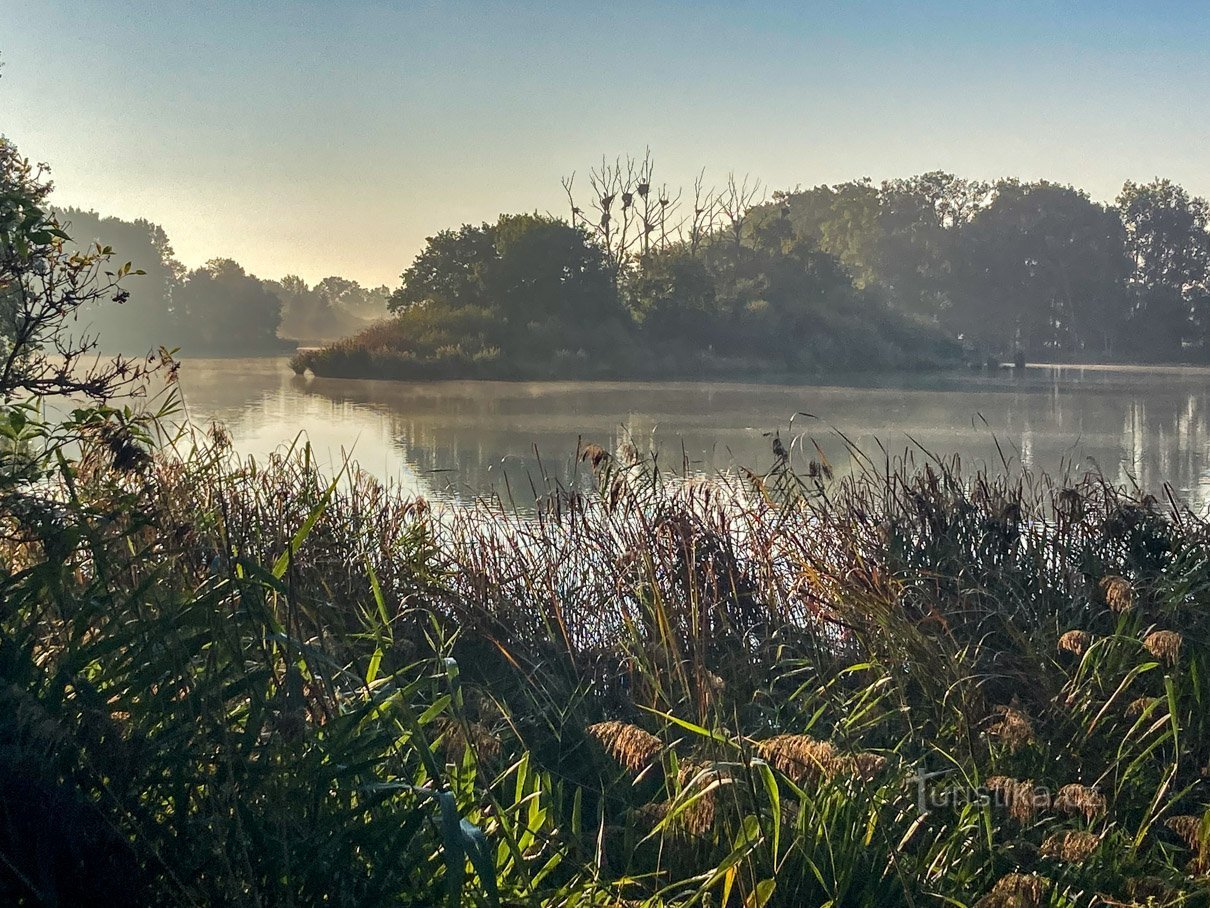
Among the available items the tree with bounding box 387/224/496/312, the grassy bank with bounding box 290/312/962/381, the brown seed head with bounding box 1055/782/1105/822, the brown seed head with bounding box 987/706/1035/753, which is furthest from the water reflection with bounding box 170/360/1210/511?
the tree with bounding box 387/224/496/312

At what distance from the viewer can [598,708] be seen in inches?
149

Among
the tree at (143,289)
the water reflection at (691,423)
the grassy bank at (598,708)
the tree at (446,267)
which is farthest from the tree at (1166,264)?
the grassy bank at (598,708)

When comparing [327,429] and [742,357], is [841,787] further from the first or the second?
[742,357]

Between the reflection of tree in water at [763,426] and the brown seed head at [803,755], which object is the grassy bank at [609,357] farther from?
the brown seed head at [803,755]

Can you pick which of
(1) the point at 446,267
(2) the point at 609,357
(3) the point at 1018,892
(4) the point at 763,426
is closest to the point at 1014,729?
(3) the point at 1018,892

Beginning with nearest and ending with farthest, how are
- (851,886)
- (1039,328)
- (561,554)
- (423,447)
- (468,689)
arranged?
(851,886)
(468,689)
(561,554)
(423,447)
(1039,328)

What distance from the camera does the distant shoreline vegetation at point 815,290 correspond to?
29.4 metres

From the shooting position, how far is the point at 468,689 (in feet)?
11.8

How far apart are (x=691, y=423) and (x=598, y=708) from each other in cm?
1152

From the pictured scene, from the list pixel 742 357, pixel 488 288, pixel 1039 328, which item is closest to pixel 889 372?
pixel 742 357

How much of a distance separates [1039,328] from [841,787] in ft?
198

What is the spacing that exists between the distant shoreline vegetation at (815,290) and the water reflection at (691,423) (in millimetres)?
4697

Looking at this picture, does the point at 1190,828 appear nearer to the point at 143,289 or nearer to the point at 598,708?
the point at 598,708

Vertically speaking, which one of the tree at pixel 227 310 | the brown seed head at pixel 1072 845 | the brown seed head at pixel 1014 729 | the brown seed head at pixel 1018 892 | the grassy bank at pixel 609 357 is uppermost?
the tree at pixel 227 310
